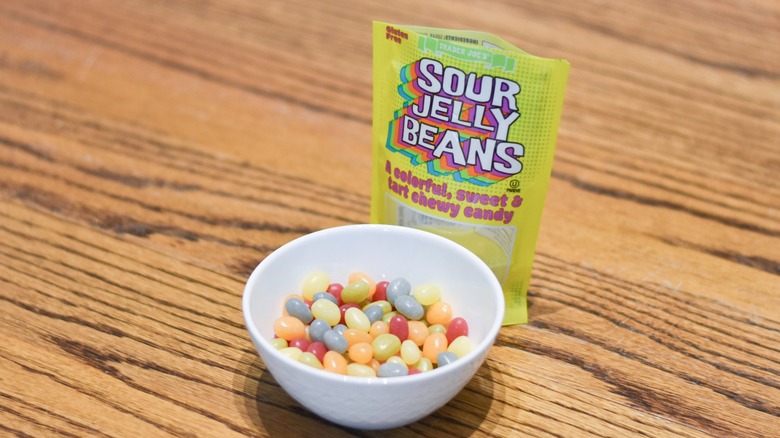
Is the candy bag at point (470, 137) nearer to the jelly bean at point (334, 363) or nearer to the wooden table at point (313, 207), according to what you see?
the wooden table at point (313, 207)

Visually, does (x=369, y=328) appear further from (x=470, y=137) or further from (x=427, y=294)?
(x=470, y=137)

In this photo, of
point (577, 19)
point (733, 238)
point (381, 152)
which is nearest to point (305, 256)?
point (381, 152)

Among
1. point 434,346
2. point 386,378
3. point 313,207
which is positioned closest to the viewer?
point 386,378

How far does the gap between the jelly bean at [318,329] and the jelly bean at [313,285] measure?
57 mm

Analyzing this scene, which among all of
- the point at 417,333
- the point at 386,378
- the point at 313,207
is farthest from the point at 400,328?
the point at 313,207

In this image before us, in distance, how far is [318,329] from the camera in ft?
2.30

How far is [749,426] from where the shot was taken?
708 millimetres

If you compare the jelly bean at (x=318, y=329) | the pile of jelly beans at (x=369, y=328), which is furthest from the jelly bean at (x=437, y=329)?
the jelly bean at (x=318, y=329)

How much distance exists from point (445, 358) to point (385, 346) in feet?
0.18

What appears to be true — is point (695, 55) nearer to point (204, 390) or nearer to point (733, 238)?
point (733, 238)

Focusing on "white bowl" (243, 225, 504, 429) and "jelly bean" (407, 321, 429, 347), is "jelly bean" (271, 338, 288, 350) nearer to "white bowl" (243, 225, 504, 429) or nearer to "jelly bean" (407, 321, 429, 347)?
"white bowl" (243, 225, 504, 429)

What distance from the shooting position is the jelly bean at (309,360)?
0.66 meters

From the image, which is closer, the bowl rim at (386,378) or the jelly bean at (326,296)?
the bowl rim at (386,378)

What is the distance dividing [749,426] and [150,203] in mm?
712
